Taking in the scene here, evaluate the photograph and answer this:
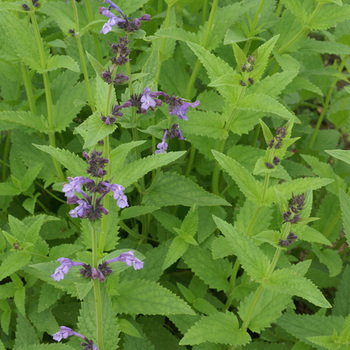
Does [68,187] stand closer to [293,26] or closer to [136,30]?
[136,30]

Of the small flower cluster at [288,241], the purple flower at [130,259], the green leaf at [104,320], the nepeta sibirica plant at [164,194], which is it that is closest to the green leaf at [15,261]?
the nepeta sibirica plant at [164,194]

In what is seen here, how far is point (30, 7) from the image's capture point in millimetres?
3258

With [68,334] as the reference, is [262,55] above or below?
above

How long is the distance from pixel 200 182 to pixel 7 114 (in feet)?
6.80

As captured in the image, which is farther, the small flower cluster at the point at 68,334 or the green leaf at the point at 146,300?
the green leaf at the point at 146,300

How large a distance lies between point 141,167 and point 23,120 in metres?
1.55

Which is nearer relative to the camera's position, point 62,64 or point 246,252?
point 246,252

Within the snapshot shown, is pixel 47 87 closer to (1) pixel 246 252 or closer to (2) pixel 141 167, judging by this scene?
(2) pixel 141 167

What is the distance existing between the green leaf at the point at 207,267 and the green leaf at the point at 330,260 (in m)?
0.98

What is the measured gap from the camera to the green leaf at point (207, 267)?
357 cm

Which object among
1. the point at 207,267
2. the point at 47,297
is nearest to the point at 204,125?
the point at 207,267

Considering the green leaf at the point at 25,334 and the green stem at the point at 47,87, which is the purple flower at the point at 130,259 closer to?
the green leaf at the point at 25,334

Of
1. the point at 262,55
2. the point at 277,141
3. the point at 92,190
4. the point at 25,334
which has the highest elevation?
the point at 262,55

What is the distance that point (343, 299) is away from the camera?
3814 millimetres
